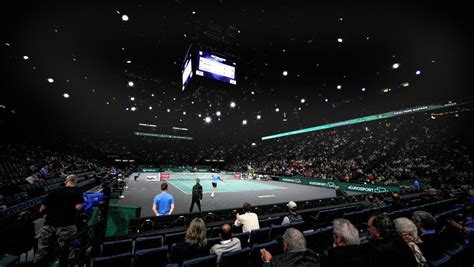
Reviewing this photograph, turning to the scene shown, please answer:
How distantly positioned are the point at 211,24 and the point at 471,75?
2625cm

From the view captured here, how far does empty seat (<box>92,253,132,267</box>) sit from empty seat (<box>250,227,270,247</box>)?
2.47 metres

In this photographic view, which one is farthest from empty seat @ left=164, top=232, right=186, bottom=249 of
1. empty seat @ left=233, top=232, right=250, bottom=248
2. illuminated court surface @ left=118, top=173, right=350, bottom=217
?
illuminated court surface @ left=118, top=173, right=350, bottom=217

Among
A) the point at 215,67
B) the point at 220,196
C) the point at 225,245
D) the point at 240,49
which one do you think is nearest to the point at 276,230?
the point at 225,245

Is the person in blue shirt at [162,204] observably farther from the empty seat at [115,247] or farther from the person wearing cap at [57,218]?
the person wearing cap at [57,218]

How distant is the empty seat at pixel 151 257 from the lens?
3.12 m

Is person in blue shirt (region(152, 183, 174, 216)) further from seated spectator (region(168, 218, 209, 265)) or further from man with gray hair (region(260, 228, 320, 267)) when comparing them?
man with gray hair (region(260, 228, 320, 267))

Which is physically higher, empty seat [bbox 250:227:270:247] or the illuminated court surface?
empty seat [bbox 250:227:270:247]

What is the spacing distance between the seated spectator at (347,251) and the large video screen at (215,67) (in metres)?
10.1

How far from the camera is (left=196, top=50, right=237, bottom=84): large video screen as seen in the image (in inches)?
428

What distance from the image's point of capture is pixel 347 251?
1989mm

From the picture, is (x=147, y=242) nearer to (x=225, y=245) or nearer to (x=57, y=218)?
(x=57, y=218)

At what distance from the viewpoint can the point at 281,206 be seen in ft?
28.8

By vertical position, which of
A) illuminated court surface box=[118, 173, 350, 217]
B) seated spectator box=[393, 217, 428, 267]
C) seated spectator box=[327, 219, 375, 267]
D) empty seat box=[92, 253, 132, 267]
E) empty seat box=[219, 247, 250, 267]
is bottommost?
illuminated court surface box=[118, 173, 350, 217]

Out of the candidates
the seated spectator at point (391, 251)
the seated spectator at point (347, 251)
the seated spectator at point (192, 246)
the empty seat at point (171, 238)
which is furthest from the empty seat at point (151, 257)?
the seated spectator at point (391, 251)
